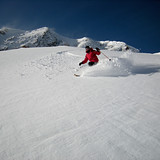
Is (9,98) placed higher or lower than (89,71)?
lower

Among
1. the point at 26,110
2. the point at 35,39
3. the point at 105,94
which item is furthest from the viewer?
the point at 35,39

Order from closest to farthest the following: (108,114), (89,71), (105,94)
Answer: (108,114) < (105,94) < (89,71)

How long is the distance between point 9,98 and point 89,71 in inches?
110

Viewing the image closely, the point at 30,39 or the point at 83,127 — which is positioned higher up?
the point at 30,39

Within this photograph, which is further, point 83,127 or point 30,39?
point 30,39

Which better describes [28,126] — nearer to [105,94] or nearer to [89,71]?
[105,94]

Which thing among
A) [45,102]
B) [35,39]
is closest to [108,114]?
[45,102]

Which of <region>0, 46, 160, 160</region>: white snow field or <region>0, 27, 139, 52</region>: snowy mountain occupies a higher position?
<region>0, 27, 139, 52</region>: snowy mountain

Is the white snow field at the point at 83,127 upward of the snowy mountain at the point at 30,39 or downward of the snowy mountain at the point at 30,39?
downward

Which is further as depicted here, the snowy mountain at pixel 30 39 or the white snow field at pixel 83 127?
the snowy mountain at pixel 30 39

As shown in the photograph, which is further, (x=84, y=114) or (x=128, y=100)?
(x=128, y=100)

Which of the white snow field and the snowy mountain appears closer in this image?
the white snow field

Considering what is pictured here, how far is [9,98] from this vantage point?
7.73 feet

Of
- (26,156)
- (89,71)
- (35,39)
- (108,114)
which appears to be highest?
(35,39)
